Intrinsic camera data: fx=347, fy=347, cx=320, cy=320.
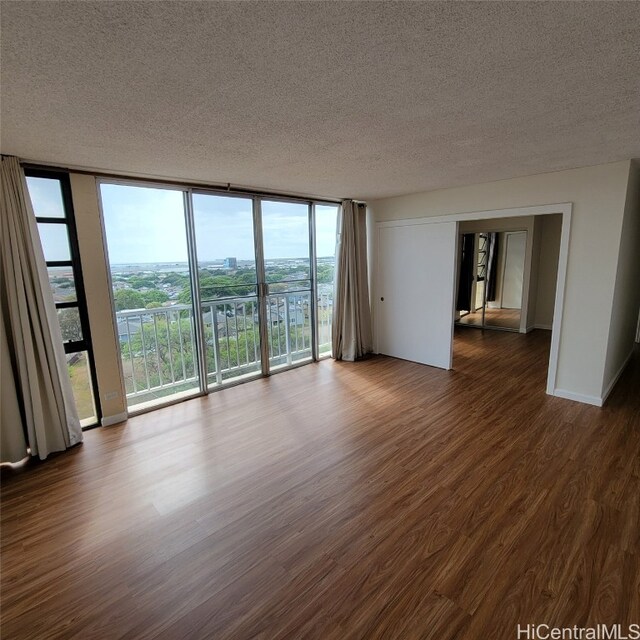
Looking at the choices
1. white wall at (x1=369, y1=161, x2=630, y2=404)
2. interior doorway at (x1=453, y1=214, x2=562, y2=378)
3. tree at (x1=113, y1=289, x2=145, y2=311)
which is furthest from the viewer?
interior doorway at (x1=453, y1=214, x2=562, y2=378)

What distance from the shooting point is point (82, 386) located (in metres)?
3.20

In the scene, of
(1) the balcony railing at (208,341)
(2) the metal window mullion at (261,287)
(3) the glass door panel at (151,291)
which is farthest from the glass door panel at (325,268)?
(3) the glass door panel at (151,291)

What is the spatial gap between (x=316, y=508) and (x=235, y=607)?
705mm

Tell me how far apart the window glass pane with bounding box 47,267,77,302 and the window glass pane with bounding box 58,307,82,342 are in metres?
0.11

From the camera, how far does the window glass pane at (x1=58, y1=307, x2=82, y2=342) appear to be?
9.82 ft

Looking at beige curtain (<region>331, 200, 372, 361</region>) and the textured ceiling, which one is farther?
beige curtain (<region>331, 200, 372, 361</region>)

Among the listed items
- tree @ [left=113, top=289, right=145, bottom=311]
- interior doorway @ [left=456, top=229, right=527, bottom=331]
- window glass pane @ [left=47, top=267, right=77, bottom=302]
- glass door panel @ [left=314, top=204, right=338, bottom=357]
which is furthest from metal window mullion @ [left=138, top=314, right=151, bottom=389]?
interior doorway @ [left=456, top=229, right=527, bottom=331]

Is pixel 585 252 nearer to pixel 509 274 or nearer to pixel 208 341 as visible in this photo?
pixel 509 274

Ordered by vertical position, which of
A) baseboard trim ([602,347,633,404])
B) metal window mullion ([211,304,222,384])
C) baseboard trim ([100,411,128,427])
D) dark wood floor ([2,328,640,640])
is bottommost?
dark wood floor ([2,328,640,640])

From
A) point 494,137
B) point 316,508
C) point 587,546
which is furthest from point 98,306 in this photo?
point 587,546

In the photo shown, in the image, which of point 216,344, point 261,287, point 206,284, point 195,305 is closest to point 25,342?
point 195,305

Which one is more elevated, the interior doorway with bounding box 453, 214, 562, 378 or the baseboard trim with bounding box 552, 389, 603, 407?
the interior doorway with bounding box 453, 214, 562, 378

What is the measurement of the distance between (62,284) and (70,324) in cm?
35

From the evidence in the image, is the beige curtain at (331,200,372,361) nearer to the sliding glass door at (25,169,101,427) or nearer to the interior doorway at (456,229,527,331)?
the interior doorway at (456,229,527,331)
